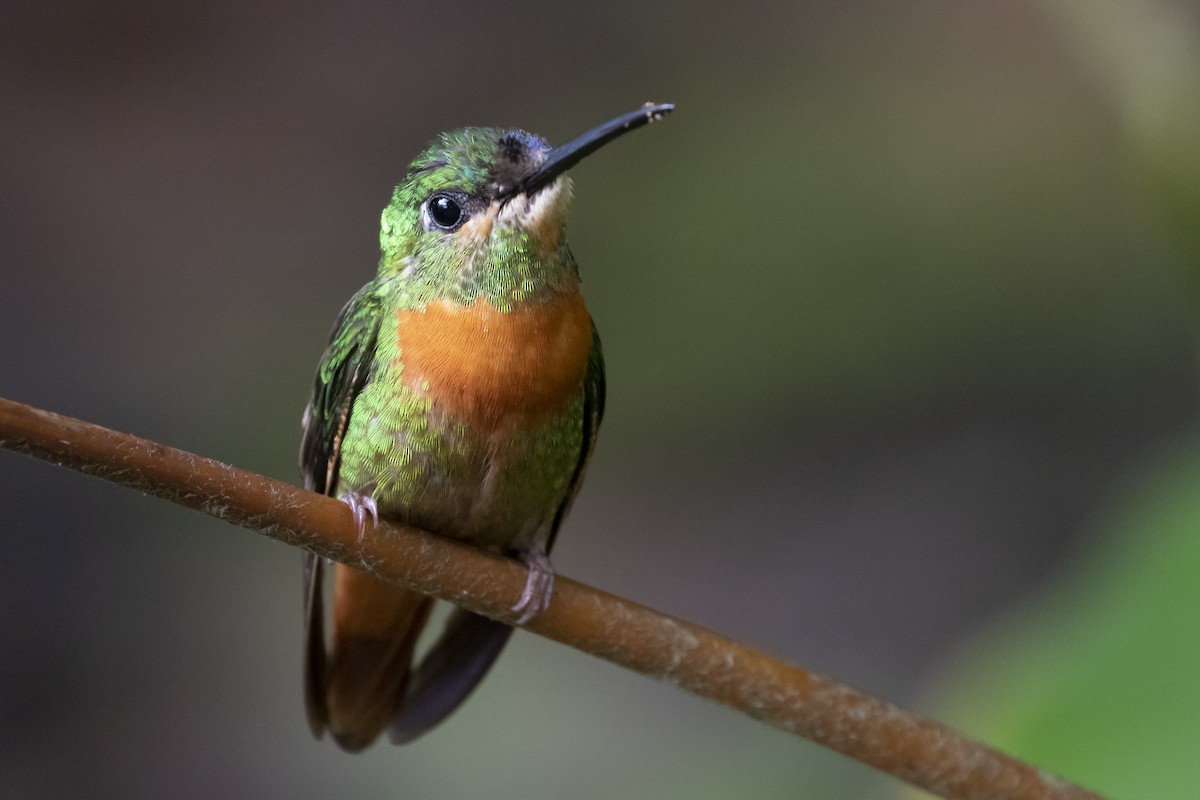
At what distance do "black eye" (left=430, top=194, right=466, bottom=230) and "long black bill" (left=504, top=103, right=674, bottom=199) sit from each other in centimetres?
8

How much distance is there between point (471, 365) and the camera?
146 centimetres

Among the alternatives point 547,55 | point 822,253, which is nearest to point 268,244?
point 547,55

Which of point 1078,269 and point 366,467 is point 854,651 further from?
point 366,467

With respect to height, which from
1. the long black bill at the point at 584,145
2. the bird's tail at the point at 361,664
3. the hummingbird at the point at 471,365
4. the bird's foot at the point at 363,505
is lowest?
the bird's tail at the point at 361,664

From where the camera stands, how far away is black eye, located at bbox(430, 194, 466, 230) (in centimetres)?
151

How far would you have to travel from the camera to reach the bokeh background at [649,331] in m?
2.73

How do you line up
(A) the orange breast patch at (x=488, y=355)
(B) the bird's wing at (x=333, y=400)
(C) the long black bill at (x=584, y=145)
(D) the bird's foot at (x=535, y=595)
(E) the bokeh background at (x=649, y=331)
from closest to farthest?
(C) the long black bill at (x=584, y=145), (D) the bird's foot at (x=535, y=595), (A) the orange breast patch at (x=488, y=355), (B) the bird's wing at (x=333, y=400), (E) the bokeh background at (x=649, y=331)

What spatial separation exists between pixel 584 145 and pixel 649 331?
177cm

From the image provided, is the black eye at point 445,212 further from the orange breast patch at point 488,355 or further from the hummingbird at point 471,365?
the orange breast patch at point 488,355

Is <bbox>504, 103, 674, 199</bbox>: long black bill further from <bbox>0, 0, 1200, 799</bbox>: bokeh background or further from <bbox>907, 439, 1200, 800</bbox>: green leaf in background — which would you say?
<bbox>0, 0, 1200, 799</bbox>: bokeh background

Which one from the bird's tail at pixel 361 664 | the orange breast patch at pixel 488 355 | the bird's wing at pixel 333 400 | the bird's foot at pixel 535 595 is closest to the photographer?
the bird's foot at pixel 535 595

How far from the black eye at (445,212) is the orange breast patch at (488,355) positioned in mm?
110

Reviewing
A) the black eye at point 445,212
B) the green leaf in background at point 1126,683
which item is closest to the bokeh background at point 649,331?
the green leaf in background at point 1126,683

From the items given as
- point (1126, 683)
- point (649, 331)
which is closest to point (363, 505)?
point (1126, 683)
